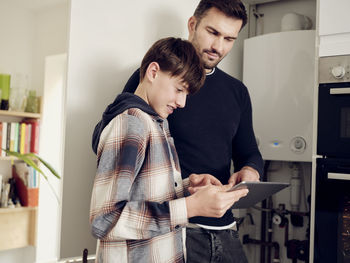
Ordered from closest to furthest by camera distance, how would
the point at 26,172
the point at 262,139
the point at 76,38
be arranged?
the point at 26,172 < the point at 76,38 < the point at 262,139

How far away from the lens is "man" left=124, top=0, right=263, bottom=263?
4.57ft

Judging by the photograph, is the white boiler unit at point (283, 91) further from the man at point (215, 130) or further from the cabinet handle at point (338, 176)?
the man at point (215, 130)

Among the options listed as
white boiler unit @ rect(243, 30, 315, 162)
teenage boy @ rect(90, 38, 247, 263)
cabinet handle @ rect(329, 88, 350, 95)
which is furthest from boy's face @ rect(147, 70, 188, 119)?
white boiler unit @ rect(243, 30, 315, 162)

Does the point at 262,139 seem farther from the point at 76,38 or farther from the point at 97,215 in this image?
the point at 97,215

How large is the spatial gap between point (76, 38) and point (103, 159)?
61 centimetres

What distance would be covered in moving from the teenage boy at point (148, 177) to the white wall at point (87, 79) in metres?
0.35

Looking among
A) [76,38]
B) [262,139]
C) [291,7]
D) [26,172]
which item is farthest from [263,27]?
[26,172]

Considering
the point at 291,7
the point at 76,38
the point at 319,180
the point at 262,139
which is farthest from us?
the point at 291,7

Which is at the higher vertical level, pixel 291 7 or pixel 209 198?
pixel 291 7

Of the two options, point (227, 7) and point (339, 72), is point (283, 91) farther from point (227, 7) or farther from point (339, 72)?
point (227, 7)

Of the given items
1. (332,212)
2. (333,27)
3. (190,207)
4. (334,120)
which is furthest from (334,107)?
(190,207)

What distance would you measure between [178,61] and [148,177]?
33cm

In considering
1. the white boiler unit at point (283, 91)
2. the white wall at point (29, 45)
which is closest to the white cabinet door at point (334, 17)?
the white boiler unit at point (283, 91)

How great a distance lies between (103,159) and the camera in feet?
3.13
